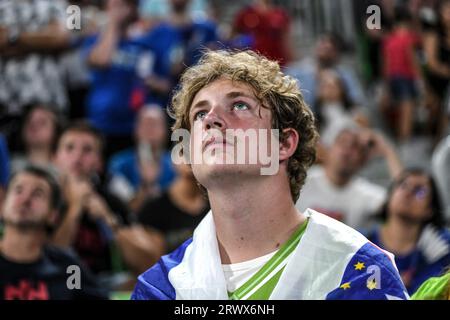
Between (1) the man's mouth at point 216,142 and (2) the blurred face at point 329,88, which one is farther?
(2) the blurred face at point 329,88

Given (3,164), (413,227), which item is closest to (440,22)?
(413,227)

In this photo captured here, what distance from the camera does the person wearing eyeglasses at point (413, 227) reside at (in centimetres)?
445

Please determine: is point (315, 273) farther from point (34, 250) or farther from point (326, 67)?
point (326, 67)

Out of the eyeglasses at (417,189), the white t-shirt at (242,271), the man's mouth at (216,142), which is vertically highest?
the man's mouth at (216,142)

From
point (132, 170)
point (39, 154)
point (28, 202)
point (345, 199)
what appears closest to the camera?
point (28, 202)

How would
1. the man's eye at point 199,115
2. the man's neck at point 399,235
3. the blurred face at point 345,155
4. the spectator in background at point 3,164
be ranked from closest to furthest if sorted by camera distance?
the man's eye at point 199,115
the man's neck at point 399,235
the spectator in background at point 3,164
the blurred face at point 345,155

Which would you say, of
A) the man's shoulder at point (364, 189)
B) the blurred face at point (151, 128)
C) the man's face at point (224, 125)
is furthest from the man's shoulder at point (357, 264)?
the blurred face at point (151, 128)

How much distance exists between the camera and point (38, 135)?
5.65 m

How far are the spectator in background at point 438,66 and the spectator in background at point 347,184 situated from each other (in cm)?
125

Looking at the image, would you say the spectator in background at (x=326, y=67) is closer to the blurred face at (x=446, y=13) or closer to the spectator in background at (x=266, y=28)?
the spectator in background at (x=266, y=28)

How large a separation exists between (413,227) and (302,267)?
245 cm

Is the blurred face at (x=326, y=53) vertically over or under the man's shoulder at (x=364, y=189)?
over

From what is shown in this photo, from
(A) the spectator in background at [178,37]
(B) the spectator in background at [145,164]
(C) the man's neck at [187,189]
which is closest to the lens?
(C) the man's neck at [187,189]
